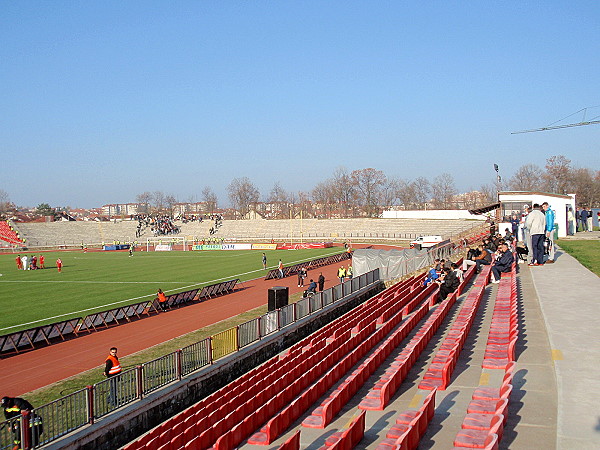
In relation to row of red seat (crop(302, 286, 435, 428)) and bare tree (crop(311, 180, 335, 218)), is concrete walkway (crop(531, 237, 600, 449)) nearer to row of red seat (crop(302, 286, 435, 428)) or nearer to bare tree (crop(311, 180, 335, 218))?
row of red seat (crop(302, 286, 435, 428))

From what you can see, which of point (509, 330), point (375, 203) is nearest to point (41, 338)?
point (509, 330)

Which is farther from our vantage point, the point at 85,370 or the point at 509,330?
the point at 85,370

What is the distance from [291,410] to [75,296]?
86.7ft

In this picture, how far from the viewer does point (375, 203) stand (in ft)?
473

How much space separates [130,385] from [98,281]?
96.5ft

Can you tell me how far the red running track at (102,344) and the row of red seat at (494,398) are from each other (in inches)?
476

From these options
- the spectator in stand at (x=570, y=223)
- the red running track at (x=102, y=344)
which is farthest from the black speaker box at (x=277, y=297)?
the spectator in stand at (x=570, y=223)

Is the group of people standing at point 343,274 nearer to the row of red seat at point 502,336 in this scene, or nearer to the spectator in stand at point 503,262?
the spectator in stand at point 503,262

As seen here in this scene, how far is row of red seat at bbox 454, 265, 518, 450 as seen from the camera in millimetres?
6723

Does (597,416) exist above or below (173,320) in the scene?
above

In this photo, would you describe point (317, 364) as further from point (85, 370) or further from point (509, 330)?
point (85, 370)

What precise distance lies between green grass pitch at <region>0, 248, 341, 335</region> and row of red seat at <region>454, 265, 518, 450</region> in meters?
20.1

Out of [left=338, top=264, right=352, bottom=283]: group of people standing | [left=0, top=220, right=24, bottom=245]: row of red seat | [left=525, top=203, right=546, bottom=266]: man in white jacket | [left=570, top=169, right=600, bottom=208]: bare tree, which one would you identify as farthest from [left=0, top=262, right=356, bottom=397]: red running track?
[left=570, top=169, right=600, bottom=208]: bare tree

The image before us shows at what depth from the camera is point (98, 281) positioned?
39625 mm
